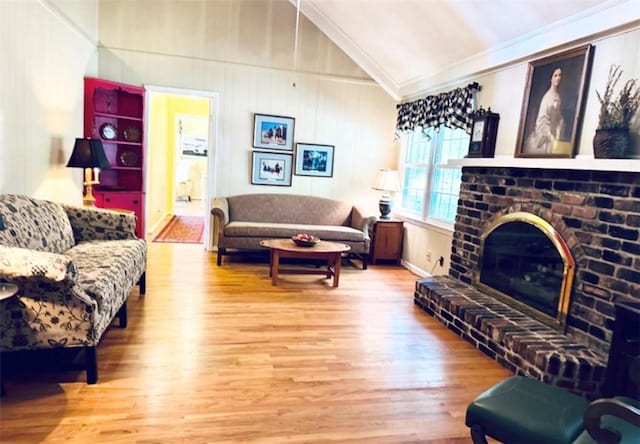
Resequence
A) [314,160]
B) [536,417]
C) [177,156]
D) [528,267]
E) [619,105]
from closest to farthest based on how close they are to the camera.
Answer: [536,417]
[619,105]
[528,267]
[314,160]
[177,156]

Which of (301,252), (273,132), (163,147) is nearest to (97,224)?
(301,252)

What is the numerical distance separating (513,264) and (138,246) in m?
3.07

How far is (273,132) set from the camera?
5.55m

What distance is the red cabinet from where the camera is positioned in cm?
485

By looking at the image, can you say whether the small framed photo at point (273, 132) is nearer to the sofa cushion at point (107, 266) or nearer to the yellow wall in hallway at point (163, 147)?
the yellow wall in hallway at point (163, 147)

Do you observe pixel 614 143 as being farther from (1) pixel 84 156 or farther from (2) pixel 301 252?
(1) pixel 84 156

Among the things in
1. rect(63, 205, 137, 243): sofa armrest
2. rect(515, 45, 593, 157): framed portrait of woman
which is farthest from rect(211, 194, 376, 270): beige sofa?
rect(515, 45, 593, 157): framed portrait of woman

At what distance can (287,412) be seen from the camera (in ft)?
6.87

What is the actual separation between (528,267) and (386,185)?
2.50 meters

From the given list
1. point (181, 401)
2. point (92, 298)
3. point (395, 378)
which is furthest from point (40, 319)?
point (395, 378)

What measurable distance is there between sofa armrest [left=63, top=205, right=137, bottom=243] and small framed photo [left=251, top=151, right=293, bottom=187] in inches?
89.6

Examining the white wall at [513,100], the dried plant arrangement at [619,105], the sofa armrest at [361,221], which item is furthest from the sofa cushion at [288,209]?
the dried plant arrangement at [619,105]

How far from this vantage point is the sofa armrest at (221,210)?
16.0 ft

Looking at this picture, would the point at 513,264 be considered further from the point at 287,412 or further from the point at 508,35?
the point at 287,412
